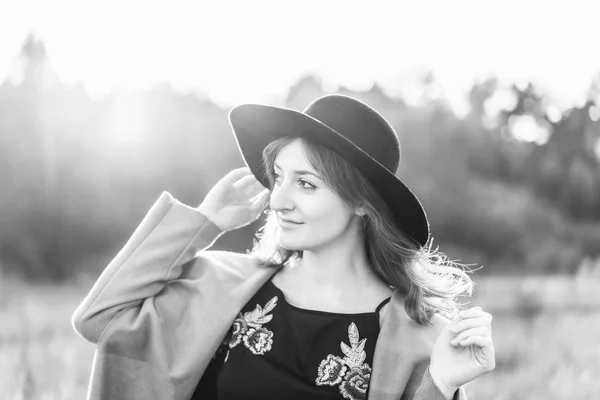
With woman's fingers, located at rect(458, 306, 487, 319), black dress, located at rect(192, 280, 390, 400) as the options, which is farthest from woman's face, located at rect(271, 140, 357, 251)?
woman's fingers, located at rect(458, 306, 487, 319)

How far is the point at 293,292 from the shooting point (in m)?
2.36

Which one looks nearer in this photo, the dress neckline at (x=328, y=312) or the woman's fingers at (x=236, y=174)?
the dress neckline at (x=328, y=312)

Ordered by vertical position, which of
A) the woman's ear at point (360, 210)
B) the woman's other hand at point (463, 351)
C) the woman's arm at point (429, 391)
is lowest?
the woman's arm at point (429, 391)

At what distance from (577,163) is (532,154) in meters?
1.34

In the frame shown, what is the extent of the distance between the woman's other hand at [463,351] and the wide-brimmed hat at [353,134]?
1.45 ft

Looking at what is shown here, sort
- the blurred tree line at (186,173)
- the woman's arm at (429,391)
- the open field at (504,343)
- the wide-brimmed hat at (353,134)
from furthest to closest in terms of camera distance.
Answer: the blurred tree line at (186,173)
the open field at (504,343)
the wide-brimmed hat at (353,134)
the woman's arm at (429,391)

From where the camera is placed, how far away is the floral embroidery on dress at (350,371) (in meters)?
2.17

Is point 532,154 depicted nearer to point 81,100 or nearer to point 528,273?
point 528,273

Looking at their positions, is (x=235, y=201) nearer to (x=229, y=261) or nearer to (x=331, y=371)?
(x=229, y=261)

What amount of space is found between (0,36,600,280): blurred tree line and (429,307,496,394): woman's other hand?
11.0 meters

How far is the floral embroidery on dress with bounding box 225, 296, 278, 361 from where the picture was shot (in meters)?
2.22

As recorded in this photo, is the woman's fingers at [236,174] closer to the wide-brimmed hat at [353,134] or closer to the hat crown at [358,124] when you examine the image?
the wide-brimmed hat at [353,134]

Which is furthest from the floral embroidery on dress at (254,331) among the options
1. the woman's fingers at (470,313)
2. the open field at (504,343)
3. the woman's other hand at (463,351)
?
the open field at (504,343)

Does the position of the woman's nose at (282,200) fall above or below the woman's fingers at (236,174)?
above
